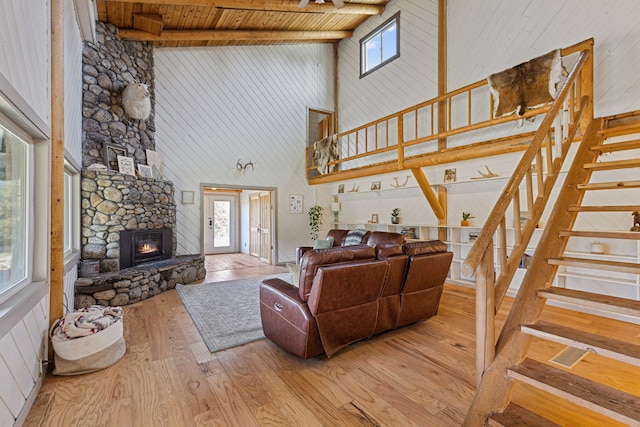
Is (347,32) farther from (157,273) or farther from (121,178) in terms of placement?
(157,273)

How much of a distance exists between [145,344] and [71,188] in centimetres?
260

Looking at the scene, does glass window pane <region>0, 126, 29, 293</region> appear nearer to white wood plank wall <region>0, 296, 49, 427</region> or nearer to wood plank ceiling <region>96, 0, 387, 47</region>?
white wood plank wall <region>0, 296, 49, 427</region>

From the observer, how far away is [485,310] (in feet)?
5.42

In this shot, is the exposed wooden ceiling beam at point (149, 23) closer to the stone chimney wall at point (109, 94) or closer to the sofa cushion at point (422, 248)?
the stone chimney wall at point (109, 94)

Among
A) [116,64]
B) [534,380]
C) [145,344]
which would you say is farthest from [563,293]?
[116,64]

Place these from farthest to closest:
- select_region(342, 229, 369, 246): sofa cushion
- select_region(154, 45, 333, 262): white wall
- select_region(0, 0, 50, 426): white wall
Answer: select_region(154, 45, 333, 262): white wall, select_region(342, 229, 369, 246): sofa cushion, select_region(0, 0, 50, 426): white wall

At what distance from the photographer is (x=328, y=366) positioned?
2488 millimetres

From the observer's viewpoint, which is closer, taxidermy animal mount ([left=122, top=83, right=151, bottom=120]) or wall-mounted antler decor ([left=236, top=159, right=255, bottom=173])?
taxidermy animal mount ([left=122, top=83, right=151, bottom=120])

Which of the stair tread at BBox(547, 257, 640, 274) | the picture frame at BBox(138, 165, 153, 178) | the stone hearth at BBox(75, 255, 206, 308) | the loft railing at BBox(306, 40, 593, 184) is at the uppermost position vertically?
the loft railing at BBox(306, 40, 593, 184)

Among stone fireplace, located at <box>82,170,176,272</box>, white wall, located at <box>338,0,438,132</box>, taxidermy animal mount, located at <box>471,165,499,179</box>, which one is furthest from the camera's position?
white wall, located at <box>338,0,438,132</box>

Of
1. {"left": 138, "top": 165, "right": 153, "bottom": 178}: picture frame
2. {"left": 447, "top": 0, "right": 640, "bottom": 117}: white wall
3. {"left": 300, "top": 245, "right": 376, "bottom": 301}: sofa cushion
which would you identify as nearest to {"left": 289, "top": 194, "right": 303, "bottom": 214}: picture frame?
{"left": 138, "top": 165, "right": 153, "bottom": 178}: picture frame

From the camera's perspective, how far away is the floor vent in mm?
2484

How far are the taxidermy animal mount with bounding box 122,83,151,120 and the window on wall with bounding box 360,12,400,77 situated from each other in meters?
4.96

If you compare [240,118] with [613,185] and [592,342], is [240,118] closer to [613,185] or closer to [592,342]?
[613,185]
